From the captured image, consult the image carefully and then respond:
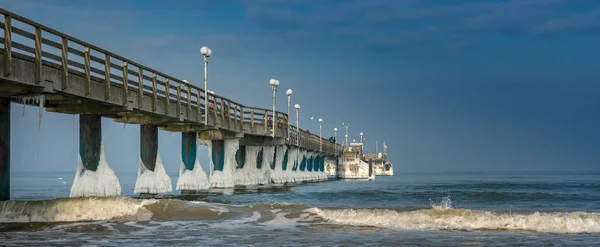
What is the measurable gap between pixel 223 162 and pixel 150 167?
14.1 metres

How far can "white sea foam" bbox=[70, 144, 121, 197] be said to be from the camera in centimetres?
2670

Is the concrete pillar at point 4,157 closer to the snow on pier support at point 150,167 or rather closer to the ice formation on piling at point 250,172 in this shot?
the snow on pier support at point 150,167

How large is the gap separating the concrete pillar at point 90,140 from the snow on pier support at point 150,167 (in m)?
6.16

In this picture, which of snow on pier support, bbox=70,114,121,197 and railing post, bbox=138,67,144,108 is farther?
railing post, bbox=138,67,144,108

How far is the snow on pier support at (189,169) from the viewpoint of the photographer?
4109 centimetres

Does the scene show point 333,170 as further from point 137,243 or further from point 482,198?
point 137,243

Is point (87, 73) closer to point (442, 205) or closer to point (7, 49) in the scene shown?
point (7, 49)

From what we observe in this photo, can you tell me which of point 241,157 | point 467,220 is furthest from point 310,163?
point 467,220

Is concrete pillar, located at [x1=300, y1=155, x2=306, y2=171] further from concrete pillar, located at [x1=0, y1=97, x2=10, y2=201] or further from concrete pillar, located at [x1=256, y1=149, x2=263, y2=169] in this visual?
concrete pillar, located at [x1=0, y1=97, x2=10, y2=201]

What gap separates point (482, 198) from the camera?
42.5 meters

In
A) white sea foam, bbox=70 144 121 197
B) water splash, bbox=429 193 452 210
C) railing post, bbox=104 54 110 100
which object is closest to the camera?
water splash, bbox=429 193 452 210

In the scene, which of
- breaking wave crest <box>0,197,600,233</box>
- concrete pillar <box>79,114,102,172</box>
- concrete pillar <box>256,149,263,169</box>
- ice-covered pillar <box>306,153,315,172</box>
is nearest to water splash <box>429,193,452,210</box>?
breaking wave crest <box>0,197,600,233</box>

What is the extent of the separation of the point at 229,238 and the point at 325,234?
92.1 inches

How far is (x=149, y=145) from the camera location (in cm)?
3459
